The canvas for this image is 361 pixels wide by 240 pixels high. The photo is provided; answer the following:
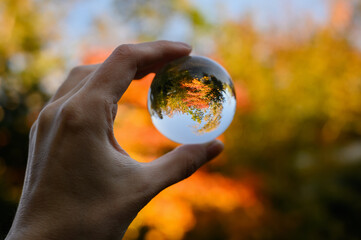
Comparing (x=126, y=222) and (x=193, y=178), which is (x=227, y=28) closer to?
(x=193, y=178)

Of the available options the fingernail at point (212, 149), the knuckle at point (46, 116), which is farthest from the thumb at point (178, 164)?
the knuckle at point (46, 116)

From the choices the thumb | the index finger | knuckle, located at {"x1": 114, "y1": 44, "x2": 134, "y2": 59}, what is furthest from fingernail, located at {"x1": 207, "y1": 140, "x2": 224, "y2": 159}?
knuckle, located at {"x1": 114, "y1": 44, "x2": 134, "y2": 59}

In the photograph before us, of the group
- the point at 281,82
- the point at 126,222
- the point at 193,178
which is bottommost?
the point at 126,222

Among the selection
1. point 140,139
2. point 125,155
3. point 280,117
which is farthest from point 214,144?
point 280,117

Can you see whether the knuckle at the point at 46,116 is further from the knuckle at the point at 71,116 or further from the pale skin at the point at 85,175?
the knuckle at the point at 71,116

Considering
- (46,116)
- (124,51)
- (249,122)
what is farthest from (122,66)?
(249,122)

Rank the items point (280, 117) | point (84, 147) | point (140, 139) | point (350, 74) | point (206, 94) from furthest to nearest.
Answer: point (350, 74) < point (280, 117) < point (140, 139) < point (206, 94) < point (84, 147)

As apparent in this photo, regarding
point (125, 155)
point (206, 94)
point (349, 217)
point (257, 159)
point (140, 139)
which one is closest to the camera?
point (125, 155)
